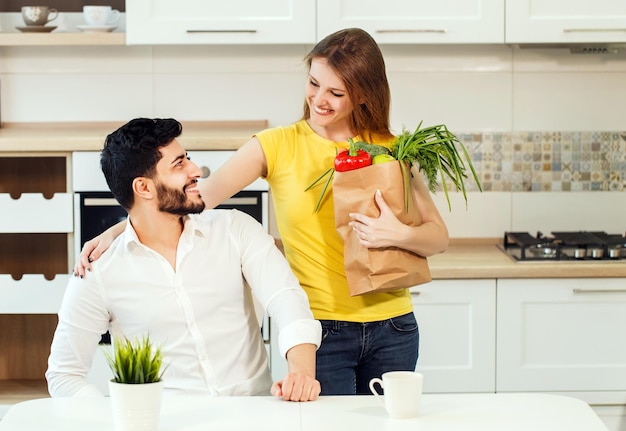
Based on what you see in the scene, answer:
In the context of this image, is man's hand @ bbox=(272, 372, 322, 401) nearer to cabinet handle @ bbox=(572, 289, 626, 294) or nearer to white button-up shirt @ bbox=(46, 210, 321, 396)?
white button-up shirt @ bbox=(46, 210, 321, 396)

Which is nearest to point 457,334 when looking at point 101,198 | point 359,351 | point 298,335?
point 359,351

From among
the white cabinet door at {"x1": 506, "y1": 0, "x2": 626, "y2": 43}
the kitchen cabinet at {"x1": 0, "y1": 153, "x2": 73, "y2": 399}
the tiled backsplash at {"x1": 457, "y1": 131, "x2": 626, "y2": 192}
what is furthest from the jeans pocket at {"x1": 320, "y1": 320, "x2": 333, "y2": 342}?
the tiled backsplash at {"x1": 457, "y1": 131, "x2": 626, "y2": 192}

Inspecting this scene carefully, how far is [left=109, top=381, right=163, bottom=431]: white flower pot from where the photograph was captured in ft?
5.52

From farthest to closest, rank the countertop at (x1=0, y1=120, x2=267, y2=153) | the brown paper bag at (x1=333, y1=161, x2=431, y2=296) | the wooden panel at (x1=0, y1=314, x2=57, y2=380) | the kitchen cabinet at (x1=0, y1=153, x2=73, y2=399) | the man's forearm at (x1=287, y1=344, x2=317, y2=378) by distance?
the wooden panel at (x1=0, y1=314, x2=57, y2=380), the kitchen cabinet at (x1=0, y1=153, x2=73, y2=399), the countertop at (x1=0, y1=120, x2=267, y2=153), the brown paper bag at (x1=333, y1=161, x2=431, y2=296), the man's forearm at (x1=287, y1=344, x2=317, y2=378)

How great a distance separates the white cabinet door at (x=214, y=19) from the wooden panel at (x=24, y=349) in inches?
43.8

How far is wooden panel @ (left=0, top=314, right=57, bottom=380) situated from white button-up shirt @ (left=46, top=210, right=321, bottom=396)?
5.36 feet

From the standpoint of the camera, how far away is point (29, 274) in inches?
143

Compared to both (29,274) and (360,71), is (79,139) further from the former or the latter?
(360,71)

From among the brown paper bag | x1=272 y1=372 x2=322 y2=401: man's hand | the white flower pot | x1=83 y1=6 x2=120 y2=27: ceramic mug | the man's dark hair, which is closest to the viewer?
the white flower pot

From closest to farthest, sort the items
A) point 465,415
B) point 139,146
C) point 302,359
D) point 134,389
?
point 134,389 → point 465,415 → point 302,359 → point 139,146

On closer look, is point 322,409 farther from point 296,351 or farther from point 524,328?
point 524,328

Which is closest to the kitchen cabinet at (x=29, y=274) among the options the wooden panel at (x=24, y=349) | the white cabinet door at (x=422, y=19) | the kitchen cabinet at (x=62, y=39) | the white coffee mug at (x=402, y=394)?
the wooden panel at (x=24, y=349)

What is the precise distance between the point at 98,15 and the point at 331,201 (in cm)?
150

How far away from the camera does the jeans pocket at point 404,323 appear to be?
2.40 meters
